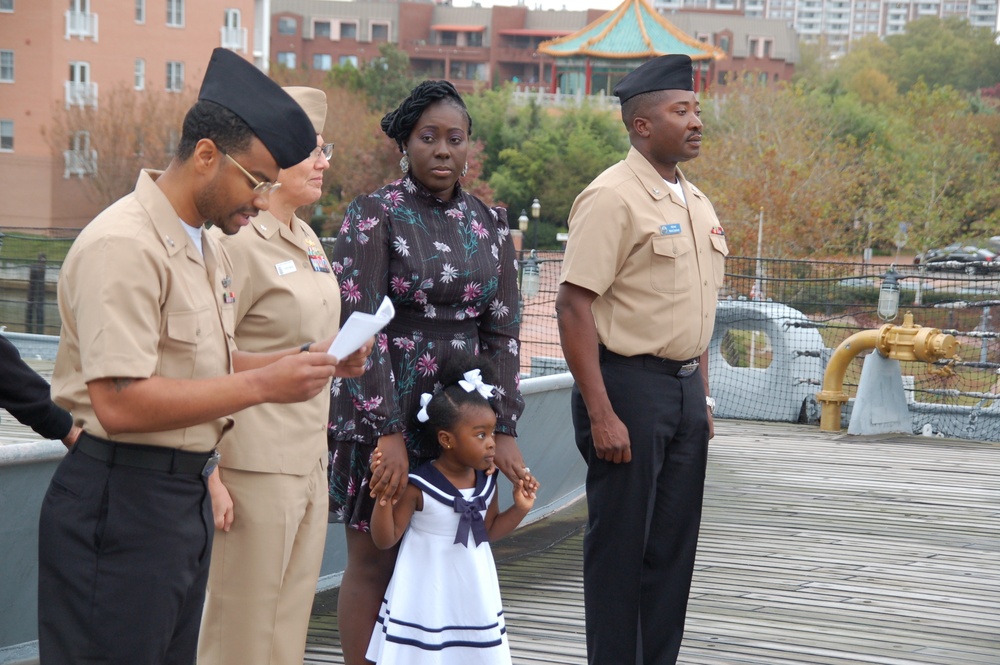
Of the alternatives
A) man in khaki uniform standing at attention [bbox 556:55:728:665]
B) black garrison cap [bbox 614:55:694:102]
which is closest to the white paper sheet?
man in khaki uniform standing at attention [bbox 556:55:728:665]

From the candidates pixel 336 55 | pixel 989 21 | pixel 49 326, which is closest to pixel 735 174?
pixel 49 326

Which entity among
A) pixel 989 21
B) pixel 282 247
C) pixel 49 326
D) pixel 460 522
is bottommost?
pixel 49 326

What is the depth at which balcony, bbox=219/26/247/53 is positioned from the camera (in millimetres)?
48469

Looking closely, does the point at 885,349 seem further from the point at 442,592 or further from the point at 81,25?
the point at 81,25

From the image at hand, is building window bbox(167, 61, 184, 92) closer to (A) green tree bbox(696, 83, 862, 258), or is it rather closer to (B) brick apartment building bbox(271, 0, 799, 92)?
(A) green tree bbox(696, 83, 862, 258)

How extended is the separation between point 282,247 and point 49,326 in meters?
13.0

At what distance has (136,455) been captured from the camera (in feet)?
7.29

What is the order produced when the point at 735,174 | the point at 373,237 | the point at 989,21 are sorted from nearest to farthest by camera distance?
1. the point at 373,237
2. the point at 735,174
3. the point at 989,21

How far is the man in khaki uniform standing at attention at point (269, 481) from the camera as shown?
2.75 metres

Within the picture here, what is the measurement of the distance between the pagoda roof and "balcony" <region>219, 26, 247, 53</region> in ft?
54.3

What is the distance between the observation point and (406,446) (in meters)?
3.32

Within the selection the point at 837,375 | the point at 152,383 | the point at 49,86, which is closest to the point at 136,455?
the point at 152,383

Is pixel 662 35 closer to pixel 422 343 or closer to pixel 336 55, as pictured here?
pixel 336 55

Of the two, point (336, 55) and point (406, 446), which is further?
point (336, 55)
